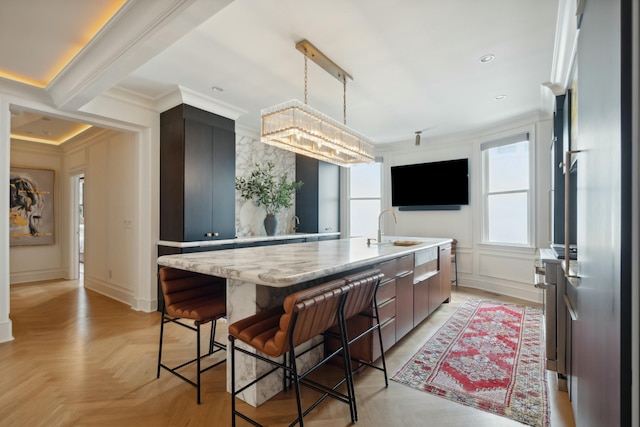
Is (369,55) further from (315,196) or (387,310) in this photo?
(315,196)

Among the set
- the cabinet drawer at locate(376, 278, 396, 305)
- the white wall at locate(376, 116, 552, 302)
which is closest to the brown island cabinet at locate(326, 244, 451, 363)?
the cabinet drawer at locate(376, 278, 396, 305)

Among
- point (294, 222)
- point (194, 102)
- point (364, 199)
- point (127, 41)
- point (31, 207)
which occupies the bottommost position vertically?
point (294, 222)

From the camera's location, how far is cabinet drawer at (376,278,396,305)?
2.43 meters

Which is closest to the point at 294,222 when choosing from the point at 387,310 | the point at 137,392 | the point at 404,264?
the point at 404,264

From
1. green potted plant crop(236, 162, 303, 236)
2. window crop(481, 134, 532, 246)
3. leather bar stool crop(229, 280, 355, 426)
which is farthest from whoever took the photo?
green potted plant crop(236, 162, 303, 236)

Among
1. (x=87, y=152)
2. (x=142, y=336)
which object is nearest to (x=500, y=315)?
(x=142, y=336)

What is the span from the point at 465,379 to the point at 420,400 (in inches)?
19.2

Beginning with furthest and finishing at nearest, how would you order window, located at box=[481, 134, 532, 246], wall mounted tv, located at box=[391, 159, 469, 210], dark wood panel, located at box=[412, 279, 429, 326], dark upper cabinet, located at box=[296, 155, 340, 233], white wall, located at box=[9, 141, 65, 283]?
1. dark upper cabinet, located at box=[296, 155, 340, 233]
2. white wall, located at box=[9, 141, 65, 283]
3. wall mounted tv, located at box=[391, 159, 469, 210]
4. window, located at box=[481, 134, 532, 246]
5. dark wood panel, located at box=[412, 279, 429, 326]

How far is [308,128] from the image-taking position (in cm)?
259

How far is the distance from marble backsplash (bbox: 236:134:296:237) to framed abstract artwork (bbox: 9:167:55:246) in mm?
3903

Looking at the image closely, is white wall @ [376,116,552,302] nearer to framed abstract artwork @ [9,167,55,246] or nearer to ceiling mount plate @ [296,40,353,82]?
ceiling mount plate @ [296,40,353,82]

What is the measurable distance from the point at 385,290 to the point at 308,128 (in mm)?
1497

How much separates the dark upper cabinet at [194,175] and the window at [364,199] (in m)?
2.93

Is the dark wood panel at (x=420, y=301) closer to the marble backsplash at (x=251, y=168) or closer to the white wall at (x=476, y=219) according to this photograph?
the white wall at (x=476, y=219)
